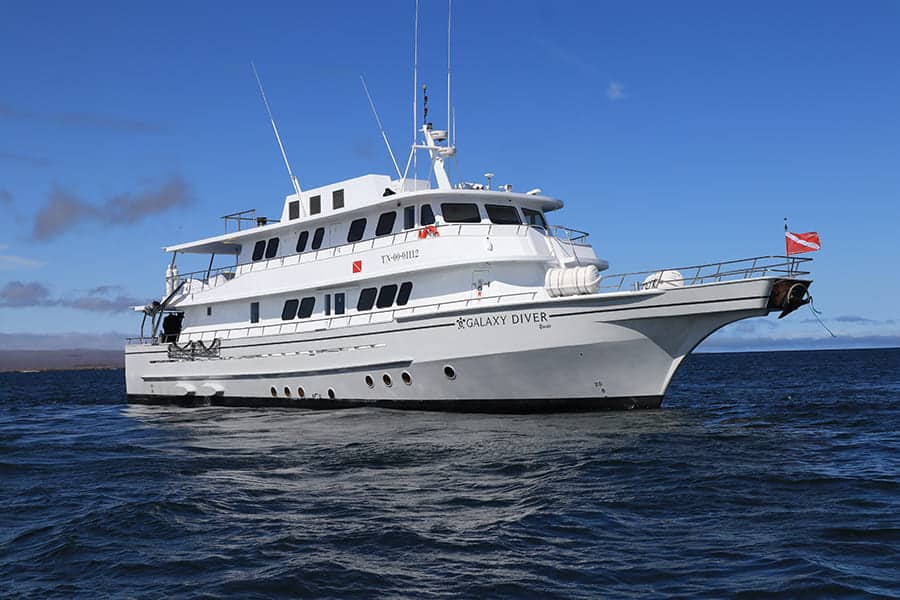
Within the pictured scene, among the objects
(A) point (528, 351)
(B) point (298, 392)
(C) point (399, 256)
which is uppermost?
(C) point (399, 256)

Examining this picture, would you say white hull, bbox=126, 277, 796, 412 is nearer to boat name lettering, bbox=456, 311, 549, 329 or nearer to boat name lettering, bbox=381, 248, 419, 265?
boat name lettering, bbox=456, 311, 549, 329

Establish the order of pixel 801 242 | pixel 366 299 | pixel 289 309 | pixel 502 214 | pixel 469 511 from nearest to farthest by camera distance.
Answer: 1. pixel 469 511
2. pixel 801 242
3. pixel 502 214
4. pixel 366 299
5. pixel 289 309

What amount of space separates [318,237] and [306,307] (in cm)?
201

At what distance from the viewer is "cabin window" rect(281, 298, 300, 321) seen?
22.5m

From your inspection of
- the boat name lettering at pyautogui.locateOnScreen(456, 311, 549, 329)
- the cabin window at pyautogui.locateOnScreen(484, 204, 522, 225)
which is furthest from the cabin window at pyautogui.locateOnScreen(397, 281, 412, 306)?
the cabin window at pyautogui.locateOnScreen(484, 204, 522, 225)

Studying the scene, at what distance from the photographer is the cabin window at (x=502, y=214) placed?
784 inches

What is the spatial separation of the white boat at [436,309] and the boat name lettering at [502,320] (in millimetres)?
34

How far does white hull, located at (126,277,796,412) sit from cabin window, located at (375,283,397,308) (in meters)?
0.88

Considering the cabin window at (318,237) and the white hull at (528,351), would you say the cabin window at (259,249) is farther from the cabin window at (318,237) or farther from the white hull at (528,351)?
the white hull at (528,351)

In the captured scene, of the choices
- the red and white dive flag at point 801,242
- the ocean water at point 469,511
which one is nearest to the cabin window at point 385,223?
the ocean water at point 469,511

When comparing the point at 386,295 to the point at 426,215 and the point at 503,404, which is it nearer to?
the point at 426,215

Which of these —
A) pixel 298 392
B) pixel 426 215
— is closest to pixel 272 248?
pixel 298 392

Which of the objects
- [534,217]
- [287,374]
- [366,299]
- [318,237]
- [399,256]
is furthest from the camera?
[318,237]

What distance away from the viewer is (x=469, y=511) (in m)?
9.07
